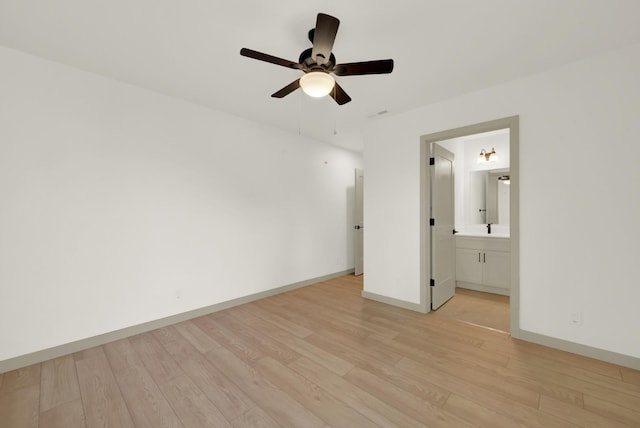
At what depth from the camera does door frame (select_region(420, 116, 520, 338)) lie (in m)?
2.66

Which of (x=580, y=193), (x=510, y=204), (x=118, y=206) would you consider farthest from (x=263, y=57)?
(x=580, y=193)

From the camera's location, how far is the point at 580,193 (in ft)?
7.73

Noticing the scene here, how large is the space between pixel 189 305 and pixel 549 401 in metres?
3.54

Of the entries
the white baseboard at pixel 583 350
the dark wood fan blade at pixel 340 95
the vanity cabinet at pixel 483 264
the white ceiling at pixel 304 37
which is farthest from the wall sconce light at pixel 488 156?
the dark wood fan blade at pixel 340 95

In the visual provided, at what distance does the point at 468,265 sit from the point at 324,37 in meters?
4.25

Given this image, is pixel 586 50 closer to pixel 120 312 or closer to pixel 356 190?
pixel 356 190

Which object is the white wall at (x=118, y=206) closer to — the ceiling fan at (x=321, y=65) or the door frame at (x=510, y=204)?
the ceiling fan at (x=321, y=65)

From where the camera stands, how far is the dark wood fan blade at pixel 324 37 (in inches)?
58.8

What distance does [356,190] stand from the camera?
538 cm

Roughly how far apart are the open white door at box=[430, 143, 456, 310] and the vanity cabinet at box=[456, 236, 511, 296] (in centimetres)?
64

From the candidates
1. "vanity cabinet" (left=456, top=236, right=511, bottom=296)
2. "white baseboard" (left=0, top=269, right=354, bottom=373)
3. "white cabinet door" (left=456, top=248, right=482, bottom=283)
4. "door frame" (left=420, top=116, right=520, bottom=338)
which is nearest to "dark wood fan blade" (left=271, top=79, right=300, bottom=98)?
"door frame" (left=420, top=116, right=520, bottom=338)

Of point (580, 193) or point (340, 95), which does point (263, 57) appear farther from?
point (580, 193)

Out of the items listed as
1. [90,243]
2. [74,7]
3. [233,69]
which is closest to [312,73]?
[233,69]

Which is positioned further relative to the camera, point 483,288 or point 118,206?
point 483,288
